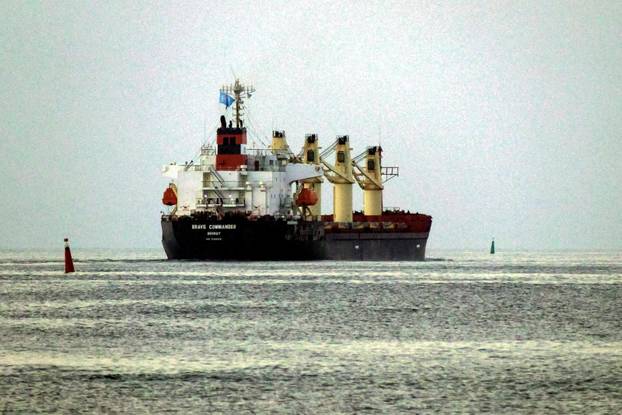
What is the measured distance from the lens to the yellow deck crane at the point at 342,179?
328 ft

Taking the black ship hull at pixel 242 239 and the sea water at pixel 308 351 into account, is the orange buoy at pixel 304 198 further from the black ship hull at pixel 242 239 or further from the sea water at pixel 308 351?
the sea water at pixel 308 351

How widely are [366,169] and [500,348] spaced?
7952 cm

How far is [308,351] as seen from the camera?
2636 centimetres

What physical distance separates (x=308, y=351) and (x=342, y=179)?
2927 inches

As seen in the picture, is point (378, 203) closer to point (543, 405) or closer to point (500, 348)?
point (500, 348)

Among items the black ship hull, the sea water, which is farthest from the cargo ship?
the sea water

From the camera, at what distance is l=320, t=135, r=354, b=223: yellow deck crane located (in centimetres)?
10012

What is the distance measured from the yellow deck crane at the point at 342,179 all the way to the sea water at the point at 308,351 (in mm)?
50937

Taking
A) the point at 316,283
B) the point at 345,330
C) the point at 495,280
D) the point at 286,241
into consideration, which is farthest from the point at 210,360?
the point at 286,241

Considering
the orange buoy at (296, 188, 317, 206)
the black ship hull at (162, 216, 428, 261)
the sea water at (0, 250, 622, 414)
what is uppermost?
the orange buoy at (296, 188, 317, 206)

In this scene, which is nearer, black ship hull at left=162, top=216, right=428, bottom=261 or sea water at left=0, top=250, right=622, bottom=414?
sea water at left=0, top=250, right=622, bottom=414

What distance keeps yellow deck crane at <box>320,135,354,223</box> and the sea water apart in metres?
50.9

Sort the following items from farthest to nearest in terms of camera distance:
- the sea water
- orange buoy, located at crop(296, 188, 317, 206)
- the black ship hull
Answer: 1. orange buoy, located at crop(296, 188, 317, 206)
2. the black ship hull
3. the sea water

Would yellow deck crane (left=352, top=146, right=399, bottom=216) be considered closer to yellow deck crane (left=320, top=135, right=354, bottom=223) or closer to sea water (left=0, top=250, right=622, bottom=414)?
yellow deck crane (left=320, top=135, right=354, bottom=223)
